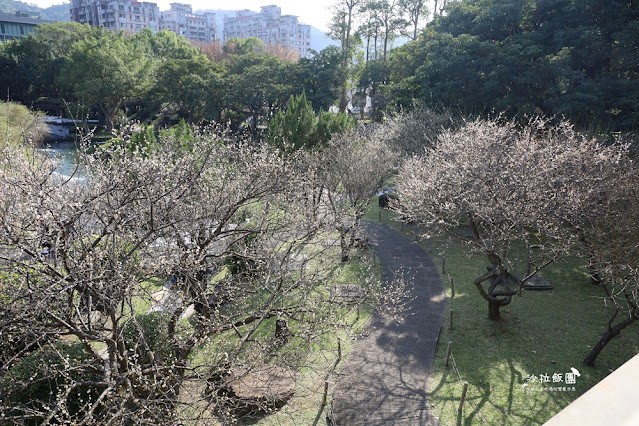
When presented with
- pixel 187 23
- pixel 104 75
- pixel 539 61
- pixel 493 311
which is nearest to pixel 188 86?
pixel 104 75

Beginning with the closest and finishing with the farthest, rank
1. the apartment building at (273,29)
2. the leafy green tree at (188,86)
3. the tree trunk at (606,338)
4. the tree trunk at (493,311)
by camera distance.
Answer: the tree trunk at (606,338) → the tree trunk at (493,311) → the leafy green tree at (188,86) → the apartment building at (273,29)

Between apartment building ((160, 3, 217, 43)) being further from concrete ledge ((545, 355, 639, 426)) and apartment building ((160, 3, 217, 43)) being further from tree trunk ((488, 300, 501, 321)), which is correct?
concrete ledge ((545, 355, 639, 426))

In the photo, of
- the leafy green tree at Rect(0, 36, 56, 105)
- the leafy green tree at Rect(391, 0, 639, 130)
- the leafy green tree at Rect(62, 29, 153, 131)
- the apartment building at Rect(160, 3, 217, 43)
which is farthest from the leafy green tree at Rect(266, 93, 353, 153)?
the apartment building at Rect(160, 3, 217, 43)

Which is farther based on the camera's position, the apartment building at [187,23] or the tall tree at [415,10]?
the apartment building at [187,23]

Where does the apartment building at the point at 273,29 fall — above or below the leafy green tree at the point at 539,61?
above

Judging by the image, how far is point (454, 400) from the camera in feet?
28.6

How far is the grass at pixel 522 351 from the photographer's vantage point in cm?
855

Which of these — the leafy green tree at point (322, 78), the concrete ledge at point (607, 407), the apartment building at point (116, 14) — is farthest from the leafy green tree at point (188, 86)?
the apartment building at point (116, 14)

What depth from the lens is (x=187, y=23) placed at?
126 metres

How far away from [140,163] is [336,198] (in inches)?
413

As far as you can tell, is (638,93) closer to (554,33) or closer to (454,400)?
Answer: (554,33)

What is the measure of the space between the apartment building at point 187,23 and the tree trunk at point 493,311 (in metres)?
131

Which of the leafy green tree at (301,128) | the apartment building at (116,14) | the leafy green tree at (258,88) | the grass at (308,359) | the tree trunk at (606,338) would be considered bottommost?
the grass at (308,359)

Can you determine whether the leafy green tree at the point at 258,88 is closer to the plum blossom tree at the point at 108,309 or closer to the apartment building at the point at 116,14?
the plum blossom tree at the point at 108,309
